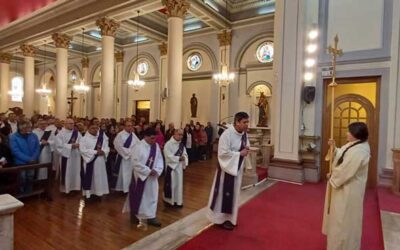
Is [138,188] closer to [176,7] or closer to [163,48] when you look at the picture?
[176,7]

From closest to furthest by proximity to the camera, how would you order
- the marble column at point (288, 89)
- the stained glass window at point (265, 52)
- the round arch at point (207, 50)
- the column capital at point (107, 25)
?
the marble column at point (288, 89) → the column capital at point (107, 25) → the stained glass window at point (265, 52) → the round arch at point (207, 50)

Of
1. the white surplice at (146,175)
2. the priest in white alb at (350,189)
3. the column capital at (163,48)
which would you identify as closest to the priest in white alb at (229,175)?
the white surplice at (146,175)

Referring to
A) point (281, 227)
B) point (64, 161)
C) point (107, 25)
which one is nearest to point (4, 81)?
point (107, 25)

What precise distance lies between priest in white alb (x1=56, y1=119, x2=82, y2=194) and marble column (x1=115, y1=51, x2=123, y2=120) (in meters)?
10.9

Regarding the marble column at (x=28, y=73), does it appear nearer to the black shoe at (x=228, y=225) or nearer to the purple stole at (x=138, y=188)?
the purple stole at (x=138, y=188)

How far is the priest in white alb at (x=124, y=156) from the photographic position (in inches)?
218

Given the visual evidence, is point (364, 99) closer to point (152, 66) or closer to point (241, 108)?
point (241, 108)

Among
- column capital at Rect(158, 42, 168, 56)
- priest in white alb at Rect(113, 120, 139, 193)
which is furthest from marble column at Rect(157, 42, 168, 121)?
priest in white alb at Rect(113, 120, 139, 193)

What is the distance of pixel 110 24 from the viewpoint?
33.4ft

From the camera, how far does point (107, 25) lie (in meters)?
10.1

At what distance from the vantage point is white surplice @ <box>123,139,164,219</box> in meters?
3.87

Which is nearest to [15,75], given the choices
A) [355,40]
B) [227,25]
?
[227,25]

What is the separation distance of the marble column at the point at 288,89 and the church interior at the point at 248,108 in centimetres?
3

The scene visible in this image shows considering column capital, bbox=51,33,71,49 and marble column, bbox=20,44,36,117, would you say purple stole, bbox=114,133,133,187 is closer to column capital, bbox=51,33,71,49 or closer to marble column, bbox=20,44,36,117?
column capital, bbox=51,33,71,49
